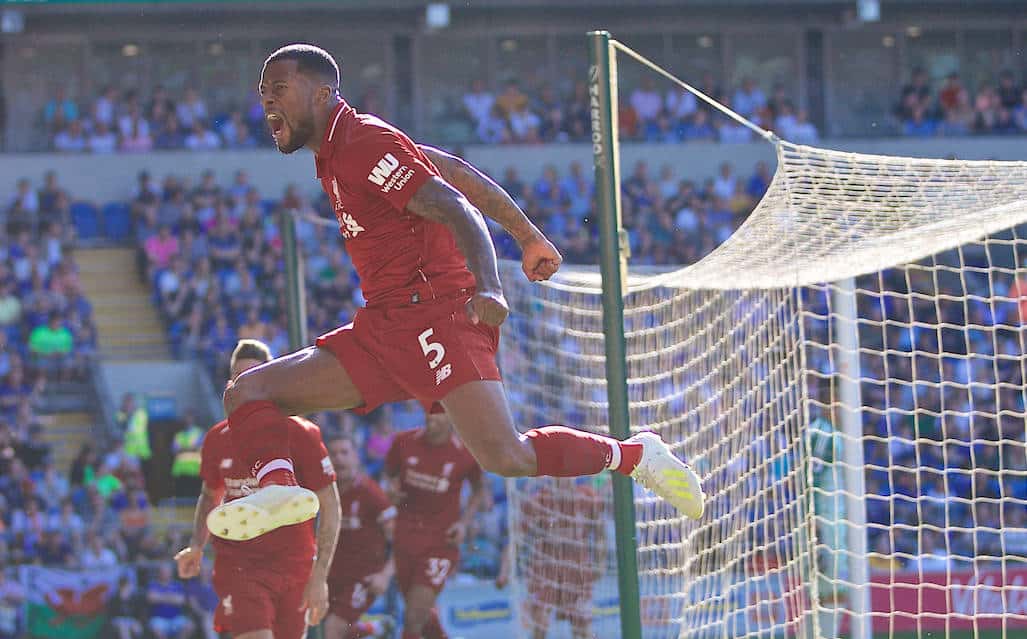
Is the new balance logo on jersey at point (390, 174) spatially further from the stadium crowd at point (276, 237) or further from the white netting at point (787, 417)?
the stadium crowd at point (276, 237)

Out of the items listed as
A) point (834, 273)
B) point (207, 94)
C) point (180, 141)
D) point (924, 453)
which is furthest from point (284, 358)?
point (207, 94)

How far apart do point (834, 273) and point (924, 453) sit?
34.6 ft

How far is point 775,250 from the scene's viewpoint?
7812mm

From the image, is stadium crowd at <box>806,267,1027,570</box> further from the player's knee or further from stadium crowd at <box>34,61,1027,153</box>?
the player's knee

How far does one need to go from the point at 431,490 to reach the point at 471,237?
5477 millimetres

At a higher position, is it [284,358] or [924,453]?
Result: [284,358]

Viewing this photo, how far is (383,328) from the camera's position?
5.29 m

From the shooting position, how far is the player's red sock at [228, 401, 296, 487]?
17.4ft

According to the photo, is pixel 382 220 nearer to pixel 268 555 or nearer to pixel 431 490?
pixel 268 555

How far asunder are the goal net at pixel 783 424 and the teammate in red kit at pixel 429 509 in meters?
0.61

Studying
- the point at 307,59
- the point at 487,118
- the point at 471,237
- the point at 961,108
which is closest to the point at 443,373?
the point at 471,237

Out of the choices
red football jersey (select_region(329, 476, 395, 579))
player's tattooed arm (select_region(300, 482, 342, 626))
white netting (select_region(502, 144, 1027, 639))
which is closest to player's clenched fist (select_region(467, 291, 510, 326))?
white netting (select_region(502, 144, 1027, 639))

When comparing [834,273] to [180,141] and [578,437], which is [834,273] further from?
[180,141]

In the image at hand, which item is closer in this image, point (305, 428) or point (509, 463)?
point (509, 463)
